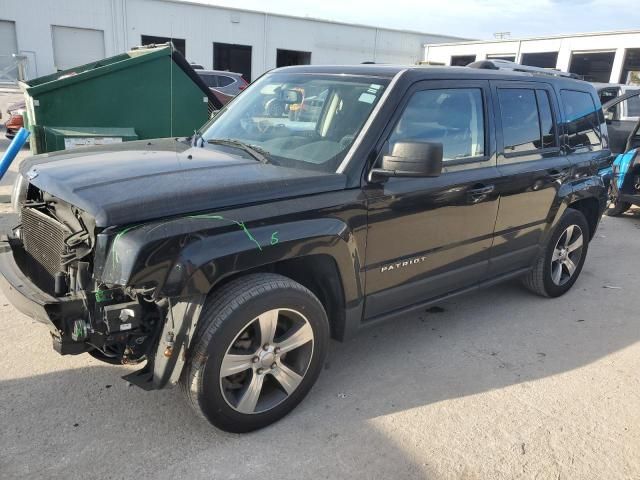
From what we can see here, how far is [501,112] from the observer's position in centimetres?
374

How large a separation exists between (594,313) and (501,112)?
2036 millimetres

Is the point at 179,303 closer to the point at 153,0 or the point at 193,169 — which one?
the point at 193,169

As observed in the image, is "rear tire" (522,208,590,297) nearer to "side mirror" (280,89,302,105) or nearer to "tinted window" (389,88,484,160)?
"tinted window" (389,88,484,160)

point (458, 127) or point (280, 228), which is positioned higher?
point (458, 127)

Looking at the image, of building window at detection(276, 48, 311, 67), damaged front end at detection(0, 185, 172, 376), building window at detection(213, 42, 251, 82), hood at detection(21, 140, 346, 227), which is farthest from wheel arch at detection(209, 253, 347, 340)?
building window at detection(276, 48, 311, 67)

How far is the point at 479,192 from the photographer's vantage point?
3529 mm

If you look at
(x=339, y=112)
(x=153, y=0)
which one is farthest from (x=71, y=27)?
(x=339, y=112)

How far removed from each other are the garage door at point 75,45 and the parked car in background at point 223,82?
17387mm

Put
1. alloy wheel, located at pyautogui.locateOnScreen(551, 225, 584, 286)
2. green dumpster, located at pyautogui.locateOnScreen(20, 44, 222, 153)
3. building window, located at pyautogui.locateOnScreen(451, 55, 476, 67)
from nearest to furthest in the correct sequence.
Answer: alloy wheel, located at pyautogui.locateOnScreen(551, 225, 584, 286) < green dumpster, located at pyautogui.locateOnScreen(20, 44, 222, 153) < building window, located at pyautogui.locateOnScreen(451, 55, 476, 67)

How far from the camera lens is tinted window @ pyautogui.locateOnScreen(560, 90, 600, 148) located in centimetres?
447

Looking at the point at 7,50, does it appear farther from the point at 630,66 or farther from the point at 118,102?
the point at 630,66

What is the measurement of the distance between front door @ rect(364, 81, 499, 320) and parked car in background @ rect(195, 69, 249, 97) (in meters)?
10.4

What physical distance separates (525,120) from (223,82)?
10753mm

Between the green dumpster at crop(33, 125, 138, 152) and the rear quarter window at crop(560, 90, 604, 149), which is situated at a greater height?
the rear quarter window at crop(560, 90, 604, 149)
